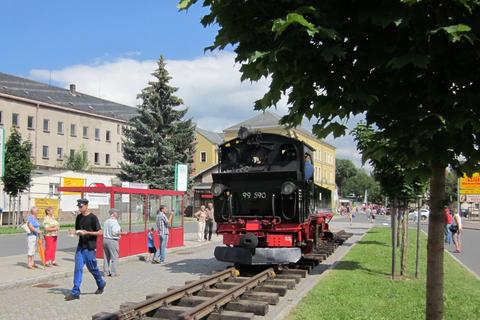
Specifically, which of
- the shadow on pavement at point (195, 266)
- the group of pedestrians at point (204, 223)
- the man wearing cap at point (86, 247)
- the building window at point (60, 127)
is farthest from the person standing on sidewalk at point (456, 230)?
the building window at point (60, 127)

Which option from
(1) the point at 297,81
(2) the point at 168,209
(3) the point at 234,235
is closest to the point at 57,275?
(3) the point at 234,235

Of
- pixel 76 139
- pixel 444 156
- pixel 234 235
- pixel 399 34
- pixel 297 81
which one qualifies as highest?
pixel 76 139

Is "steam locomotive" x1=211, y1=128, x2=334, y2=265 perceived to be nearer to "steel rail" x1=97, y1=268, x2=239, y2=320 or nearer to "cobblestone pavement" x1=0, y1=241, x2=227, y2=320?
"steel rail" x1=97, y1=268, x2=239, y2=320

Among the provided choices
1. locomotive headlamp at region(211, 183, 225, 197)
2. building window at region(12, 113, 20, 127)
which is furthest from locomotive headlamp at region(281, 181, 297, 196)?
building window at region(12, 113, 20, 127)

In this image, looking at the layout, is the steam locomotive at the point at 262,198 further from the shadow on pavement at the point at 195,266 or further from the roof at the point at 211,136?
the roof at the point at 211,136

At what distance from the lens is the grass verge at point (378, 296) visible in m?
8.66

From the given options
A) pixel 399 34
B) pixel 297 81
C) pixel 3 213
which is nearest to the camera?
pixel 399 34

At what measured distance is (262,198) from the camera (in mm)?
14344

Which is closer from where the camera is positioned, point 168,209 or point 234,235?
point 234,235

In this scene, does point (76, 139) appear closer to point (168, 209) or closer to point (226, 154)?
point (168, 209)

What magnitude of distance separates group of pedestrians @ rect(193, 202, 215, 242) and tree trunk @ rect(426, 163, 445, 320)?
21494 millimetres

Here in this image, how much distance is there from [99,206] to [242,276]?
6.77 m

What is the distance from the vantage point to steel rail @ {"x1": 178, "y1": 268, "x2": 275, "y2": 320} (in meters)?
8.32

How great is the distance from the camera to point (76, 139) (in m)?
72.0
